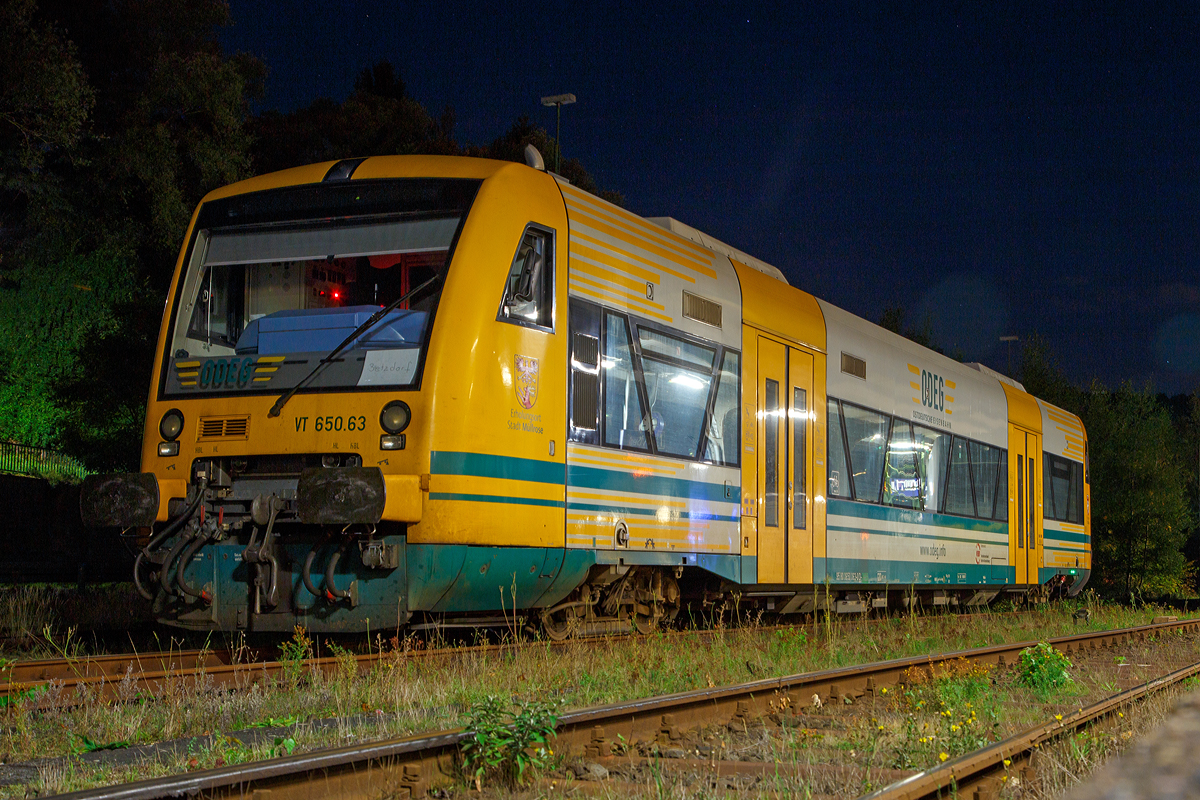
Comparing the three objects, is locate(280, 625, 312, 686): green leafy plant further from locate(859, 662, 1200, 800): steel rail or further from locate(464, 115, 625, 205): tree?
locate(464, 115, 625, 205): tree

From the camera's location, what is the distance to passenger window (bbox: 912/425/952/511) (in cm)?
1456

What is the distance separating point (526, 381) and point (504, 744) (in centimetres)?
376

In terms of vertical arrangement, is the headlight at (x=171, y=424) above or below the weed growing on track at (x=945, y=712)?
above

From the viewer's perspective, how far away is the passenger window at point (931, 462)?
14562 millimetres

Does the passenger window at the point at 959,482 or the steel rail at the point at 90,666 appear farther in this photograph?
the passenger window at the point at 959,482

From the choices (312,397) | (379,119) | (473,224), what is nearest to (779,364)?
(473,224)

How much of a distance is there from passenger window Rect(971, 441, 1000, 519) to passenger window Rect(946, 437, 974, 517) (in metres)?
0.27

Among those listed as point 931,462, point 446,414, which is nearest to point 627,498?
point 446,414

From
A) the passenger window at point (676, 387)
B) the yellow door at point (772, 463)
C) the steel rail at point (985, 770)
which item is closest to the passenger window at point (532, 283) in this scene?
the passenger window at point (676, 387)

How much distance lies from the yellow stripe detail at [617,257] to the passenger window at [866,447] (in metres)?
3.72

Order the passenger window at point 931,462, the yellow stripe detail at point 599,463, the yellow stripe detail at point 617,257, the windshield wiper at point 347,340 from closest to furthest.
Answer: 1. the windshield wiper at point 347,340
2. the yellow stripe detail at point 599,463
3. the yellow stripe detail at point 617,257
4. the passenger window at point 931,462

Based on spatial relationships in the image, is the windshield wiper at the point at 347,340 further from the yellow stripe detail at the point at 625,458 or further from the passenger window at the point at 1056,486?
the passenger window at the point at 1056,486

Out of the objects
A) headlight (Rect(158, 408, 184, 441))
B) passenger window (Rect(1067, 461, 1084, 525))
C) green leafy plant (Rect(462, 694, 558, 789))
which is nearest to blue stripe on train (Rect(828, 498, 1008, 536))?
passenger window (Rect(1067, 461, 1084, 525))

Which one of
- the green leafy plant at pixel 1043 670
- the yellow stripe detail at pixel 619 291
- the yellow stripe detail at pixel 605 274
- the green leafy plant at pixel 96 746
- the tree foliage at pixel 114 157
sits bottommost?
the green leafy plant at pixel 96 746
